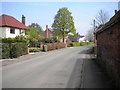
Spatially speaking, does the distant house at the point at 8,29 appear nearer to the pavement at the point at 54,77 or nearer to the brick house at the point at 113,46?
the pavement at the point at 54,77

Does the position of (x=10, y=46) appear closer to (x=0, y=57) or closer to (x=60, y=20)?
(x=0, y=57)

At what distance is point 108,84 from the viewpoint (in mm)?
5652

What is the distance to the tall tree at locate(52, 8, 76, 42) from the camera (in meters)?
43.3

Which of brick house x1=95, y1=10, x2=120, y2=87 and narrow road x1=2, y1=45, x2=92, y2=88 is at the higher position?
brick house x1=95, y1=10, x2=120, y2=87

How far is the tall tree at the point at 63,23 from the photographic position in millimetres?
43281

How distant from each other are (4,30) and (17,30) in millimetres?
3727

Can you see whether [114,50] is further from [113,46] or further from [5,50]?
[5,50]

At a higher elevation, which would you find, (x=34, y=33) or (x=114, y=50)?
(x=34, y=33)

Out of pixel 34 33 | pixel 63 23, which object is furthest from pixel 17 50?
pixel 34 33

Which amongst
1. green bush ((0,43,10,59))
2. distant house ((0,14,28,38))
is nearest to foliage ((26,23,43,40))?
distant house ((0,14,28,38))

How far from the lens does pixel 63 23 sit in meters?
43.2

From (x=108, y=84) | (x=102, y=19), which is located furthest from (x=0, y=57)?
(x=102, y=19)

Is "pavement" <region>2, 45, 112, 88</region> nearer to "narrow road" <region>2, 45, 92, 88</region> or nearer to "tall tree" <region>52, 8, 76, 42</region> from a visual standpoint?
"narrow road" <region>2, 45, 92, 88</region>

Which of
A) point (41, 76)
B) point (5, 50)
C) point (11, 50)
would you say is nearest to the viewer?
point (41, 76)
